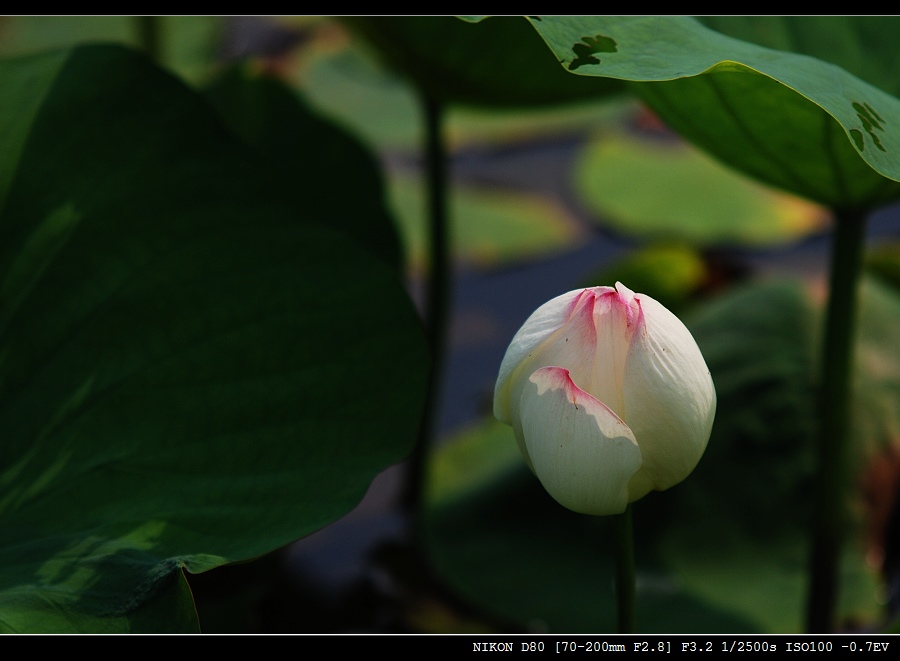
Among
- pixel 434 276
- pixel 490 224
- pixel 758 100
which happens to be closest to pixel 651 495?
pixel 434 276

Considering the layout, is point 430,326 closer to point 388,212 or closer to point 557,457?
point 388,212

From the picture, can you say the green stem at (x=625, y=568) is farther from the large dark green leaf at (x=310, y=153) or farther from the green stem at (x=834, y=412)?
the large dark green leaf at (x=310, y=153)

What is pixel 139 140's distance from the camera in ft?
2.32

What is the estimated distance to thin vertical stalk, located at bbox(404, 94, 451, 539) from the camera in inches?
37.7

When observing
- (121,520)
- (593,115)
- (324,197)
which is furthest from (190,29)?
(121,520)

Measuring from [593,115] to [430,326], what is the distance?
883mm

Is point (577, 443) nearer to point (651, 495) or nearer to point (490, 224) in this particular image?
point (651, 495)

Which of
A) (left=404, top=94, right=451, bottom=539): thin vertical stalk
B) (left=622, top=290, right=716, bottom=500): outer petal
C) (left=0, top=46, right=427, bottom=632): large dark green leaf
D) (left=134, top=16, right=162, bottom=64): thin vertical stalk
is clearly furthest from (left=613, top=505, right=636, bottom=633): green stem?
(left=134, top=16, right=162, bottom=64): thin vertical stalk

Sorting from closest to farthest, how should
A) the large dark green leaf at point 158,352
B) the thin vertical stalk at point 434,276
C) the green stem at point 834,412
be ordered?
the large dark green leaf at point 158,352, the green stem at point 834,412, the thin vertical stalk at point 434,276

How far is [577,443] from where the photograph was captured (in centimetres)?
41

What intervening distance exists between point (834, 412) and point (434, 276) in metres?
0.44

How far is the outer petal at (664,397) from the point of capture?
0.42m

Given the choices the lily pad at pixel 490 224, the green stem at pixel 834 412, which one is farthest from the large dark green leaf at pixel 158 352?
the lily pad at pixel 490 224

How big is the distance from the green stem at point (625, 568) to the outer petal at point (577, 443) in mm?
38
